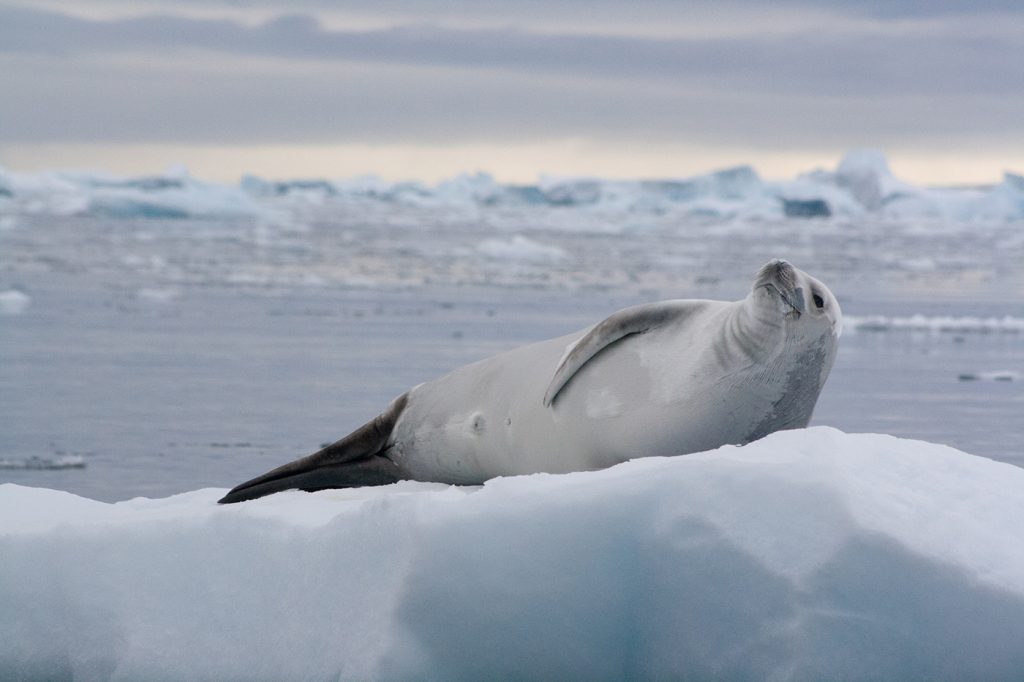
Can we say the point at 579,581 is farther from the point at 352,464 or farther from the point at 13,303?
the point at 13,303

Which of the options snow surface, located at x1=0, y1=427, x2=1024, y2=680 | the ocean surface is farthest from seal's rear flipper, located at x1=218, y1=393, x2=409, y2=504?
the ocean surface

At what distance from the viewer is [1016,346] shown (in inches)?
472

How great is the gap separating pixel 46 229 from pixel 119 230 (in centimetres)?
151

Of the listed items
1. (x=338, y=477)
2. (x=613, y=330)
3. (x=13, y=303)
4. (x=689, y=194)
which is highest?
(x=613, y=330)

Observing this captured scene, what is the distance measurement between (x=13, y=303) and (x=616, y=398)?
423 inches

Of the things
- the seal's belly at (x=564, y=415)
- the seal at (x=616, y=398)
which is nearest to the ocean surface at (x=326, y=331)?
the seal at (x=616, y=398)

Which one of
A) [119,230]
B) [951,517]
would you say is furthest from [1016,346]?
[119,230]

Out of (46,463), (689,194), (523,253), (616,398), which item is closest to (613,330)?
(616,398)

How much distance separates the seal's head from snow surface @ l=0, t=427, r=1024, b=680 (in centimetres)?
37

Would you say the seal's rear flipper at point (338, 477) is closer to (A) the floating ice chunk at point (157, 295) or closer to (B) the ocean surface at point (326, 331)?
(B) the ocean surface at point (326, 331)

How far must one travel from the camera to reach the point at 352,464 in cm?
432

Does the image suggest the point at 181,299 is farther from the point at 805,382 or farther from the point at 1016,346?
the point at 805,382

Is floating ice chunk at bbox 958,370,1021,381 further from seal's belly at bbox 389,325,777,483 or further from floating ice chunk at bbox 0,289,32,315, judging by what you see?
floating ice chunk at bbox 0,289,32,315

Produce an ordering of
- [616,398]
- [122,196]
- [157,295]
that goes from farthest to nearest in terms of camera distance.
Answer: [122,196] < [157,295] < [616,398]
